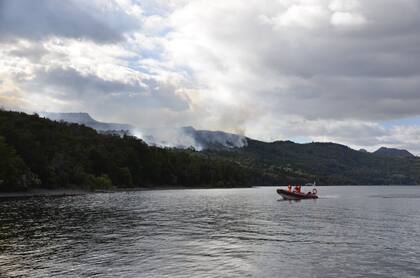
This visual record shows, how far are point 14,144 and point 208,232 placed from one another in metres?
118

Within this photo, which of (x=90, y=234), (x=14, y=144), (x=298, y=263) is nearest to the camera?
(x=298, y=263)

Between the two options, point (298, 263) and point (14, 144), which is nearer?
point (298, 263)

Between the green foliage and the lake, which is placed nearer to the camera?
the lake

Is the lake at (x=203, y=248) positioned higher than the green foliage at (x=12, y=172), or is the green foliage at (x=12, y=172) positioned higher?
the green foliage at (x=12, y=172)

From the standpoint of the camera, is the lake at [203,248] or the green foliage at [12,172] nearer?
the lake at [203,248]

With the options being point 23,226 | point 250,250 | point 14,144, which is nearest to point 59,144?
point 14,144

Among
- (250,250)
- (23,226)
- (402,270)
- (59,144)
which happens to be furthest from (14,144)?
(402,270)

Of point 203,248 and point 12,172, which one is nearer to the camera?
point 203,248

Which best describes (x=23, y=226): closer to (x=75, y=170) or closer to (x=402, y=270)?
(x=402, y=270)

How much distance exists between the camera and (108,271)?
30.0 metres

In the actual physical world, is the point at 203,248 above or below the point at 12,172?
below

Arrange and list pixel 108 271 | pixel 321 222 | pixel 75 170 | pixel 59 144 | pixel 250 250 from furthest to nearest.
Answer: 1. pixel 59 144
2. pixel 75 170
3. pixel 321 222
4. pixel 250 250
5. pixel 108 271

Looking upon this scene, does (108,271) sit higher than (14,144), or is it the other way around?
(14,144)

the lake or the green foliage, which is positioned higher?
the green foliage
